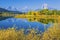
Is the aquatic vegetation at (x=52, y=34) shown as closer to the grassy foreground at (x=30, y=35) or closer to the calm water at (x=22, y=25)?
the grassy foreground at (x=30, y=35)

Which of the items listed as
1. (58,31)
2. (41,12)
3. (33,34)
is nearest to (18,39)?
(33,34)

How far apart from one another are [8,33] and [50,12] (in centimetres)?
477

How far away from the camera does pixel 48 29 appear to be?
222 inches

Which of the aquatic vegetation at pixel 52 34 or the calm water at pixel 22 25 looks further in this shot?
the calm water at pixel 22 25

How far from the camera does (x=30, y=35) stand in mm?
5137

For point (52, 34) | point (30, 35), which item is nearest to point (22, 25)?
point (52, 34)

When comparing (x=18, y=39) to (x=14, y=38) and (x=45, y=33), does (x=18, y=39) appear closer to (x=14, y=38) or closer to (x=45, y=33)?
(x=14, y=38)

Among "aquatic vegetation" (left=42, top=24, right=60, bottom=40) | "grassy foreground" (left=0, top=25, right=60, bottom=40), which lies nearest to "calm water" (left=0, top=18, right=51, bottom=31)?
"grassy foreground" (left=0, top=25, right=60, bottom=40)

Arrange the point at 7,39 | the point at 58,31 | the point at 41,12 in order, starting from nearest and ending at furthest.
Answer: the point at 7,39 → the point at 58,31 → the point at 41,12

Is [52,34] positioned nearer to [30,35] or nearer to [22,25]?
[30,35]

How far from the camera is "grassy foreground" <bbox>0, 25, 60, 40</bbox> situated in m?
4.88

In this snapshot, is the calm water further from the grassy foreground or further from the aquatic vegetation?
the aquatic vegetation

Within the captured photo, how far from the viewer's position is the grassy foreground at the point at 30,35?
16.0 feet

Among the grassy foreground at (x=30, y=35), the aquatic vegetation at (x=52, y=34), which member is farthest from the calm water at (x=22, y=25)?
the aquatic vegetation at (x=52, y=34)
